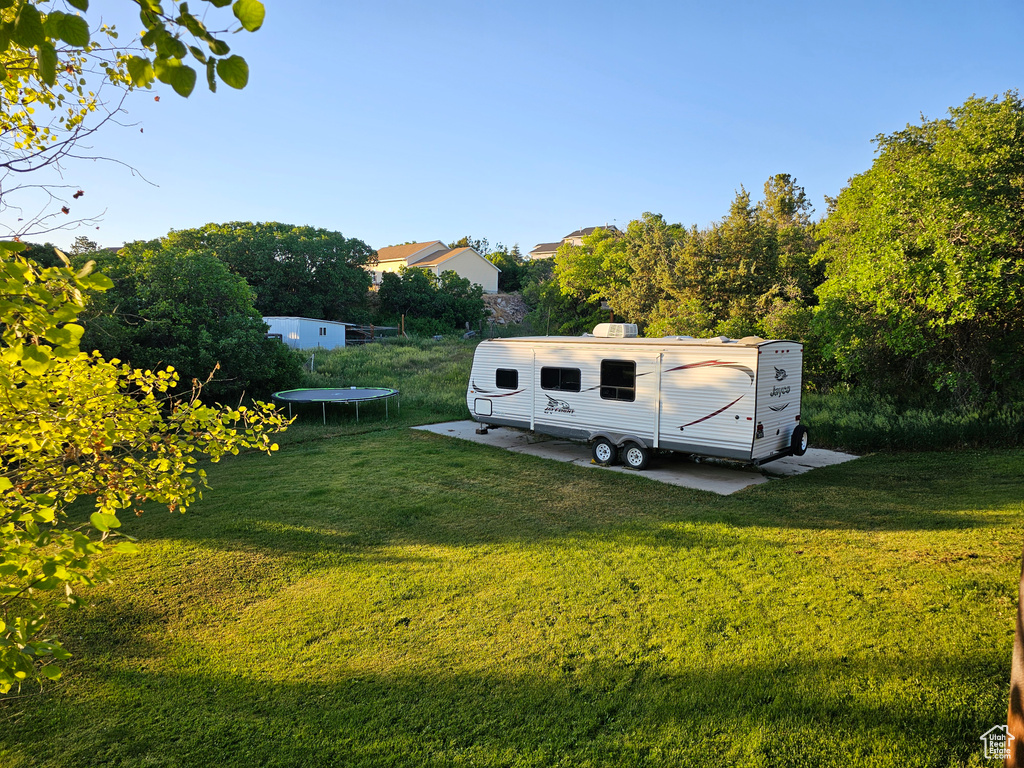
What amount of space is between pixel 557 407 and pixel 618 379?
152 centimetres

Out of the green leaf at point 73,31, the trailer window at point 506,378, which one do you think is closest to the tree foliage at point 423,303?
the trailer window at point 506,378

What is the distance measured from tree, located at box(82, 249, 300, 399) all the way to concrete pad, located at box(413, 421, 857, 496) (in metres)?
6.04

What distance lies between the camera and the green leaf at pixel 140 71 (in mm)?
1618

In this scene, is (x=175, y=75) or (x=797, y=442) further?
(x=797, y=442)

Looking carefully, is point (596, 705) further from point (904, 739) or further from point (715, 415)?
point (715, 415)

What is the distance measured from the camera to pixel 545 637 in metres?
4.59

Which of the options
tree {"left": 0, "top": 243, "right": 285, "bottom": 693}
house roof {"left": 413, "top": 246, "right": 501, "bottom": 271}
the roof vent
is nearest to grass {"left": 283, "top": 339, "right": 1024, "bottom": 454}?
the roof vent

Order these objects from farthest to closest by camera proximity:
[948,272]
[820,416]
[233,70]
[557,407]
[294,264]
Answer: [294,264] → [820,416] → [557,407] → [948,272] → [233,70]

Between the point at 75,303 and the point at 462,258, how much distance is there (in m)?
54.2

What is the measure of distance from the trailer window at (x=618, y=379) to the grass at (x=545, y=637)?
2.54 m

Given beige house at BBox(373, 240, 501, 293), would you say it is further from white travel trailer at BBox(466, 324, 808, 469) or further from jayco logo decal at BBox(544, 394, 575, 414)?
jayco logo decal at BBox(544, 394, 575, 414)

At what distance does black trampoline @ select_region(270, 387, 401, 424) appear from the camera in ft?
48.7

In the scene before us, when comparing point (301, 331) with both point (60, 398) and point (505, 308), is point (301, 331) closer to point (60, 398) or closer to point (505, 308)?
point (505, 308)

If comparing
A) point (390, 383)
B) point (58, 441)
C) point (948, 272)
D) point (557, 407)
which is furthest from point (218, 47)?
point (390, 383)
